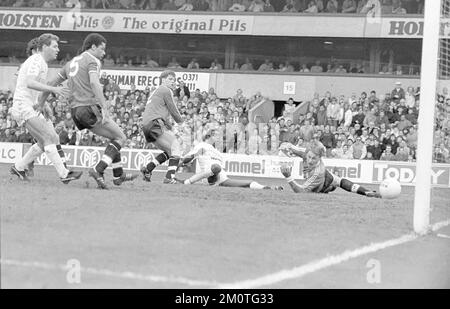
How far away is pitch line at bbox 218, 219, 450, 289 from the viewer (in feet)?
21.0

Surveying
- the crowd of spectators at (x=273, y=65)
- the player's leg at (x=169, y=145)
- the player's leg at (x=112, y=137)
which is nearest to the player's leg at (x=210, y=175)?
the player's leg at (x=169, y=145)

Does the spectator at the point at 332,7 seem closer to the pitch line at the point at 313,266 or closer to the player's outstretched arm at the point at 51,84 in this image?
the player's outstretched arm at the point at 51,84

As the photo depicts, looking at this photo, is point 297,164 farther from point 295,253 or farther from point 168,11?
point 295,253

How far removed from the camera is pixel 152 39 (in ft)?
120

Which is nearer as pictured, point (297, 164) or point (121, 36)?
point (297, 164)

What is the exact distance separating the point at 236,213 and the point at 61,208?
213 centimetres

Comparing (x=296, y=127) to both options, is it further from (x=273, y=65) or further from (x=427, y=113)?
(x=427, y=113)

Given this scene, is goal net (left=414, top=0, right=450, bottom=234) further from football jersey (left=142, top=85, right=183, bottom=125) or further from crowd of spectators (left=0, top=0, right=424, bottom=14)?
crowd of spectators (left=0, top=0, right=424, bottom=14)

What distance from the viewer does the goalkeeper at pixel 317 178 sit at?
14.7 metres

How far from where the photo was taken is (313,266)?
7309mm

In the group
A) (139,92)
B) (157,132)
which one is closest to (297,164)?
(139,92)

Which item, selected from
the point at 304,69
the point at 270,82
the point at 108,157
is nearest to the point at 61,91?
the point at 108,157

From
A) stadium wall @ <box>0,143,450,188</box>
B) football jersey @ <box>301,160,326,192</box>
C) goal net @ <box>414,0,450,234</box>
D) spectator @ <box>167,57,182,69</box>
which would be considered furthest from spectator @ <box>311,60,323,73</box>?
goal net @ <box>414,0,450,234</box>
